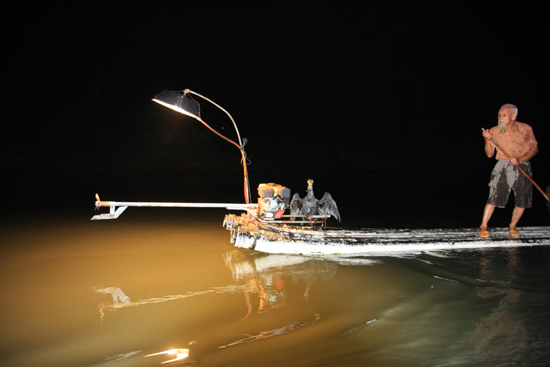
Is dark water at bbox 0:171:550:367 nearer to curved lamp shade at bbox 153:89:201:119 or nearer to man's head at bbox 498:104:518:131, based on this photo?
man's head at bbox 498:104:518:131

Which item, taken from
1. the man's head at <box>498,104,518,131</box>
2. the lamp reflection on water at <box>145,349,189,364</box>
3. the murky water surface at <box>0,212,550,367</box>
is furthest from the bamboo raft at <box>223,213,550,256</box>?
the lamp reflection on water at <box>145,349,189,364</box>

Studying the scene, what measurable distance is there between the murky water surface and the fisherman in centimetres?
75

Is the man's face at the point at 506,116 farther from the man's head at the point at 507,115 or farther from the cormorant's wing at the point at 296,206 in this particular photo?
the cormorant's wing at the point at 296,206

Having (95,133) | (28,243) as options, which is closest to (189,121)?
(95,133)

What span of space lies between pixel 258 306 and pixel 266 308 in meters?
0.09

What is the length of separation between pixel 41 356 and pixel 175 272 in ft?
7.11

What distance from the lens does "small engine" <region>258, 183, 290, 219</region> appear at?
6355 mm

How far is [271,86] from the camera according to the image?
102 feet

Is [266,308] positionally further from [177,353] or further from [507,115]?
[507,115]

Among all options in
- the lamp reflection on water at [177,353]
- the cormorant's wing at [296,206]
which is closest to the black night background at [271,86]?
the cormorant's wing at [296,206]

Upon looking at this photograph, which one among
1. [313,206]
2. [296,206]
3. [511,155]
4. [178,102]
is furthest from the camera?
[296,206]

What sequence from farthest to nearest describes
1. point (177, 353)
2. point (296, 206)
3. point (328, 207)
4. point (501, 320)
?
point (296, 206) → point (328, 207) → point (501, 320) → point (177, 353)

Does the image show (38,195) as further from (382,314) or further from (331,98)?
(331,98)

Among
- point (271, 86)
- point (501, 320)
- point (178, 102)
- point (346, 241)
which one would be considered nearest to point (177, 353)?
point (501, 320)
